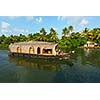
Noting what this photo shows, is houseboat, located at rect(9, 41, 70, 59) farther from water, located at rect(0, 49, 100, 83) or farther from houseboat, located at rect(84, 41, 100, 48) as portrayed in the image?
houseboat, located at rect(84, 41, 100, 48)

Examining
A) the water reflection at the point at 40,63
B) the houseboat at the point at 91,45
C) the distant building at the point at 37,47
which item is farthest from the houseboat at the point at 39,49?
the houseboat at the point at 91,45

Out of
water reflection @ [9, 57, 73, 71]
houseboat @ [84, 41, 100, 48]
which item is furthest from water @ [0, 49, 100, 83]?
houseboat @ [84, 41, 100, 48]

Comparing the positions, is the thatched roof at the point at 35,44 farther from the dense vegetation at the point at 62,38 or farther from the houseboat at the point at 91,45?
the houseboat at the point at 91,45

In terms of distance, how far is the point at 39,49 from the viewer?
1075cm

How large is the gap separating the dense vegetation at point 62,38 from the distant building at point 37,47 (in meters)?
0.26

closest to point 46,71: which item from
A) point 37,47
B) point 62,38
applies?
point 37,47

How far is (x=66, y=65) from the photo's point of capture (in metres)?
9.73

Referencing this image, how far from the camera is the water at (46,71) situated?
779 centimetres

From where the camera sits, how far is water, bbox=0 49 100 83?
307 inches
